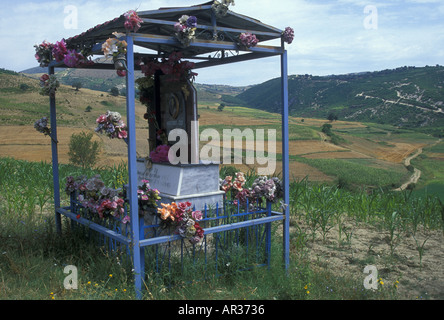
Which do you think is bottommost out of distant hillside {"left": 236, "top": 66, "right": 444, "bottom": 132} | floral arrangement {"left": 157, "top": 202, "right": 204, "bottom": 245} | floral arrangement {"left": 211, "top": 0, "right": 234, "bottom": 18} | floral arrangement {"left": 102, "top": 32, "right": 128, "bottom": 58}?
floral arrangement {"left": 157, "top": 202, "right": 204, "bottom": 245}

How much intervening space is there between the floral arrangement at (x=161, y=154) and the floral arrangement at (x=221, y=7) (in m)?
1.86

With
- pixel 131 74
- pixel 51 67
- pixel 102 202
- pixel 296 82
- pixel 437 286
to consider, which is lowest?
pixel 437 286

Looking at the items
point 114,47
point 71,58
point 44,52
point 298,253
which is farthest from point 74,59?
point 298,253

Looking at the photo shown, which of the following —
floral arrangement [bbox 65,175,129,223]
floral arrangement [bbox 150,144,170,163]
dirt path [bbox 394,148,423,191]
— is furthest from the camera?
dirt path [bbox 394,148,423,191]

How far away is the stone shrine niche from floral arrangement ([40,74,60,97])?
1312mm

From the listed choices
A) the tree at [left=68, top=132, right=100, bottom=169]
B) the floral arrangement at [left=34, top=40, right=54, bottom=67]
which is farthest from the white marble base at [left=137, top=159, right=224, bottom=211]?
the tree at [left=68, top=132, right=100, bottom=169]

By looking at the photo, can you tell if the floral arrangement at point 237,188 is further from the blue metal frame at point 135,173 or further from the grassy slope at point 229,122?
the grassy slope at point 229,122

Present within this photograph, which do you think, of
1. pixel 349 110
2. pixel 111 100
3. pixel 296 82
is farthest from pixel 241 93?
pixel 111 100

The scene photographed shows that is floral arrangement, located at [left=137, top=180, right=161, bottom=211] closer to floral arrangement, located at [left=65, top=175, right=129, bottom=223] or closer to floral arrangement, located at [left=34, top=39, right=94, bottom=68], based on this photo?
floral arrangement, located at [left=65, top=175, right=129, bottom=223]

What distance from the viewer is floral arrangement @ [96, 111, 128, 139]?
144 inches

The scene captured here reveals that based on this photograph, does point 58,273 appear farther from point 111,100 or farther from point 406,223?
point 111,100

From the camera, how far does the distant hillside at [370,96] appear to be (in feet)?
190

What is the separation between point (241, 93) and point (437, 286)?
8074cm

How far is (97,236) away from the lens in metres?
4.87
